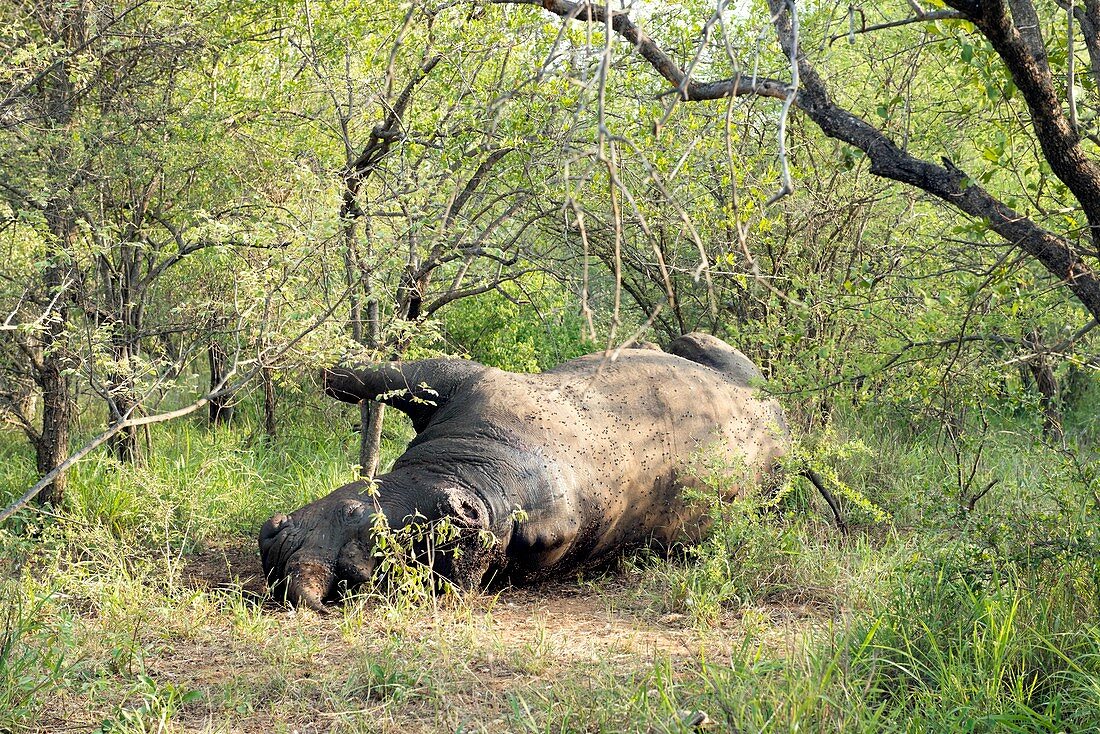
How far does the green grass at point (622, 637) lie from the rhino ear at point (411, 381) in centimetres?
122

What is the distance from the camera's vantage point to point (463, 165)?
6.89 meters

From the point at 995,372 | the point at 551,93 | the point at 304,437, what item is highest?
the point at 551,93

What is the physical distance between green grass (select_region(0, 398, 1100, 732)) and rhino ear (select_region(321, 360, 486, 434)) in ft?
4.01

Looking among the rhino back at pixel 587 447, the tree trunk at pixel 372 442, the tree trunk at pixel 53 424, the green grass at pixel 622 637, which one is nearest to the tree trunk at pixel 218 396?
the tree trunk at pixel 372 442

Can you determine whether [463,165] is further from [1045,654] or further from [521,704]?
[1045,654]

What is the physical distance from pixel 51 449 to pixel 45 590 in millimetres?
1952

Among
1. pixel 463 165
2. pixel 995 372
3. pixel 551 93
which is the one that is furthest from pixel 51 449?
pixel 995 372

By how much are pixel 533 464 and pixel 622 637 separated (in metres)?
1.36

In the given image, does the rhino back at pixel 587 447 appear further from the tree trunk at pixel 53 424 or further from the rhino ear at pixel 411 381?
the tree trunk at pixel 53 424

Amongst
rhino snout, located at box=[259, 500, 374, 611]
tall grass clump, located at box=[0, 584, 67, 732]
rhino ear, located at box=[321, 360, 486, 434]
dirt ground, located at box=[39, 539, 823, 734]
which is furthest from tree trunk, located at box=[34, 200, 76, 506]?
tall grass clump, located at box=[0, 584, 67, 732]

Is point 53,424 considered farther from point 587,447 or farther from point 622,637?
point 622,637

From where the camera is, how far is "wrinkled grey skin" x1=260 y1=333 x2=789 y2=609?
5.82 metres

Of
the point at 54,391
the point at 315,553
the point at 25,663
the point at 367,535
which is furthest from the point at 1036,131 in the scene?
the point at 54,391

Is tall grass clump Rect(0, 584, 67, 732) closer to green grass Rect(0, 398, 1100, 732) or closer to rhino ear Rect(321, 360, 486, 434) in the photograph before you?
green grass Rect(0, 398, 1100, 732)
